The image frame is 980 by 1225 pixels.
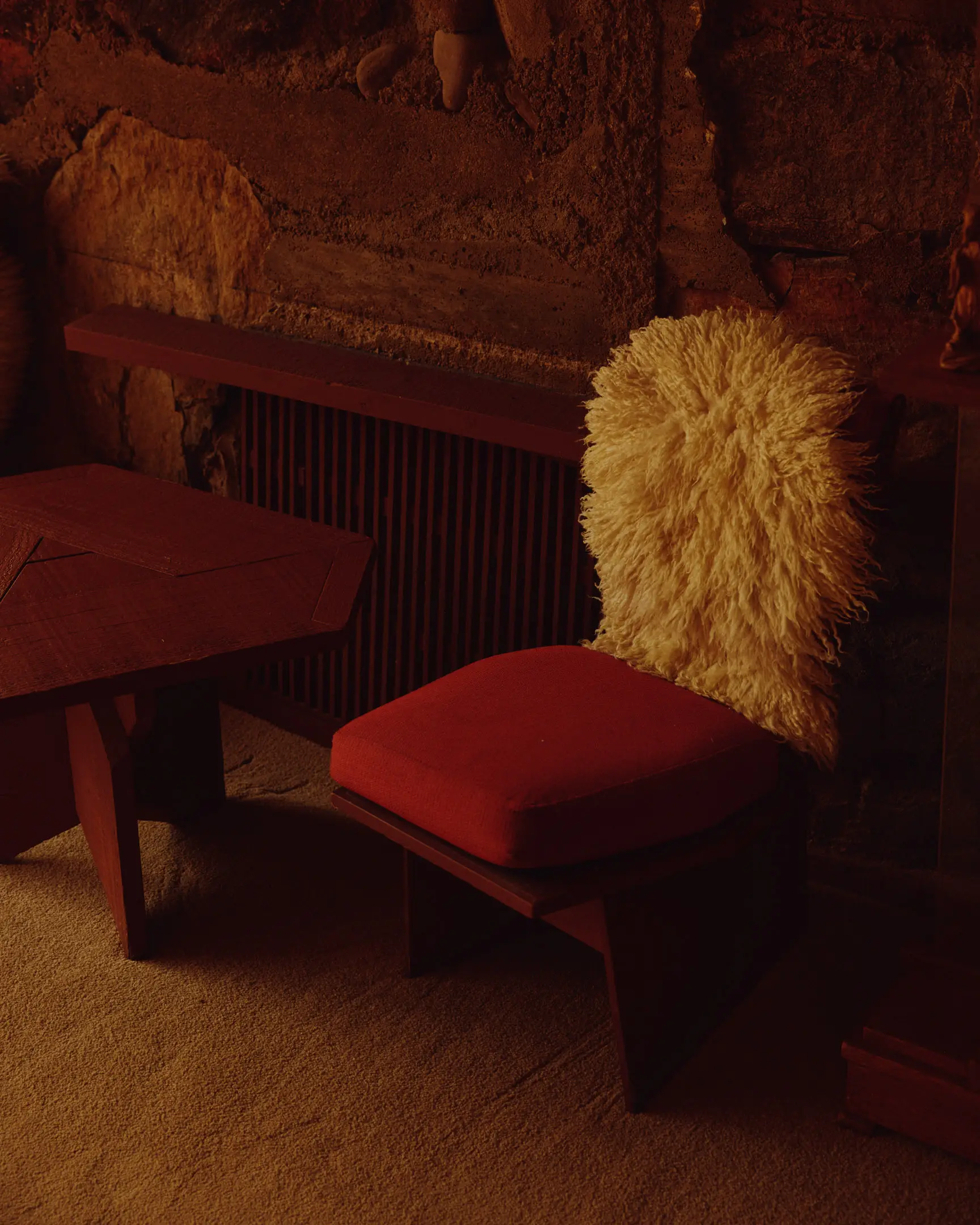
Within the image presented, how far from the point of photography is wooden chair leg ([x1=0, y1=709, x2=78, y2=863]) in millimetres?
2406

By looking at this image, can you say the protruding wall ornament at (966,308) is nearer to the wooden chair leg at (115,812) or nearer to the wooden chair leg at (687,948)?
the wooden chair leg at (687,948)

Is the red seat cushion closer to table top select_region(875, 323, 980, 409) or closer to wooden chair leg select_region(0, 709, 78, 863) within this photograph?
table top select_region(875, 323, 980, 409)

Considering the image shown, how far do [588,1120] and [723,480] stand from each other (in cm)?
88

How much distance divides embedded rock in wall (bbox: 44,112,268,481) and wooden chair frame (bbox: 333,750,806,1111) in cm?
135

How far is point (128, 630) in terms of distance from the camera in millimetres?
1988

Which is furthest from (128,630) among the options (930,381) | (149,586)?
(930,381)

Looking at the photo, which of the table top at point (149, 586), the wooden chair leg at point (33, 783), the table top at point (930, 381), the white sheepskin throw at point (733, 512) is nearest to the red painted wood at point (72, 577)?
the table top at point (149, 586)

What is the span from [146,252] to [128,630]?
1.32 meters

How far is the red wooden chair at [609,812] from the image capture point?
1736 millimetres

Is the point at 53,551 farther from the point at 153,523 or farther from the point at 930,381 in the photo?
the point at 930,381

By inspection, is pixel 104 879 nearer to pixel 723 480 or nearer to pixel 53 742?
pixel 53 742

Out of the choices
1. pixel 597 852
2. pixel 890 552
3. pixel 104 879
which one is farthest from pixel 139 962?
pixel 890 552

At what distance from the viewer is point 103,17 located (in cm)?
286

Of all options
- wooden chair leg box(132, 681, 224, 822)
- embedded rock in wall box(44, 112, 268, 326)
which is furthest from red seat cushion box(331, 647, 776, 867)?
embedded rock in wall box(44, 112, 268, 326)
